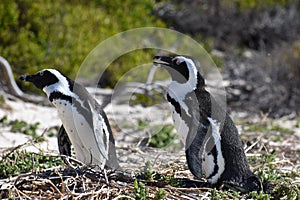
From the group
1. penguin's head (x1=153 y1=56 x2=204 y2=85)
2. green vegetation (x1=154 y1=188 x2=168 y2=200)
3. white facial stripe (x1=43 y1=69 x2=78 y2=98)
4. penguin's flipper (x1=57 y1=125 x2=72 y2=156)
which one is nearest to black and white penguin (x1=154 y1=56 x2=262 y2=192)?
penguin's head (x1=153 y1=56 x2=204 y2=85)

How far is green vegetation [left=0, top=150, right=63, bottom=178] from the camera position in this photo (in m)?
3.60

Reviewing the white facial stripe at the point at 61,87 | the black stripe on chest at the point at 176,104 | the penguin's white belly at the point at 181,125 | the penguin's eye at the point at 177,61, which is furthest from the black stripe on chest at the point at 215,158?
the white facial stripe at the point at 61,87

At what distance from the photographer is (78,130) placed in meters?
3.59

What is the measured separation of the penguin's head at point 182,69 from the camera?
352 centimetres

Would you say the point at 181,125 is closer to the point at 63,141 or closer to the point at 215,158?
the point at 215,158

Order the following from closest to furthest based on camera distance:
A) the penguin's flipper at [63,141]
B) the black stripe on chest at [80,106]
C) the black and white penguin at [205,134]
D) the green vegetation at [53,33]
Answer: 1. the black and white penguin at [205,134]
2. the black stripe on chest at [80,106]
3. the penguin's flipper at [63,141]
4. the green vegetation at [53,33]

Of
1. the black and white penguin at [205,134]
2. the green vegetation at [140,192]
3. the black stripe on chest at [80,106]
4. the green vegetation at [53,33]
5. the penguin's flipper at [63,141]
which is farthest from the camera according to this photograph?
the green vegetation at [53,33]

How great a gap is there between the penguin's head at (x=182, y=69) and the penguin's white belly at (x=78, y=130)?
0.56 metres

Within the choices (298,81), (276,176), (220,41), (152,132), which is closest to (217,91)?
(298,81)

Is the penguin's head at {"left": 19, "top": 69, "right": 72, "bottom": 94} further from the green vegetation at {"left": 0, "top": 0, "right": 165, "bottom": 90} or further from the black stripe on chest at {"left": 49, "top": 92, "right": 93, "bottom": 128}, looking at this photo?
the green vegetation at {"left": 0, "top": 0, "right": 165, "bottom": 90}

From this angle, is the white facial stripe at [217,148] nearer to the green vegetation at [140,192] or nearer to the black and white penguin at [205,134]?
the black and white penguin at [205,134]

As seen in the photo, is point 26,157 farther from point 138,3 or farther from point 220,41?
point 220,41

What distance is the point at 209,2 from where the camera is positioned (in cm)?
1068

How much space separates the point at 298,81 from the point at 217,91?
1.21 meters
